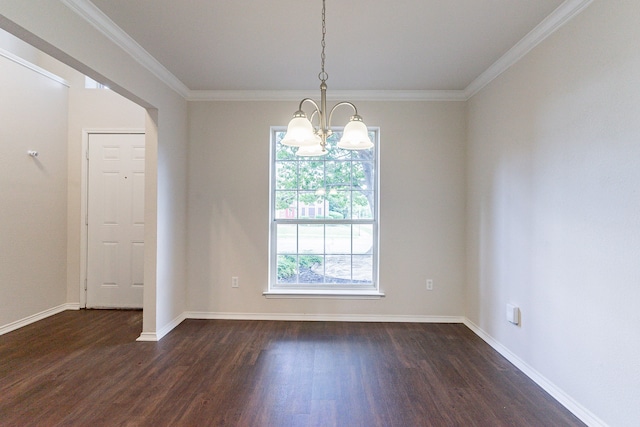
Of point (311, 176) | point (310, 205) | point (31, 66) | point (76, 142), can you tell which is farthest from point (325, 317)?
point (31, 66)

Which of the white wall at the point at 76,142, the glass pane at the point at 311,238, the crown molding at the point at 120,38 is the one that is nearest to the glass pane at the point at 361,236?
the glass pane at the point at 311,238

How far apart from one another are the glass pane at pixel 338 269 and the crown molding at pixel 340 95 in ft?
6.01

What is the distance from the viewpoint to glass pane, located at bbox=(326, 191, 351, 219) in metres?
3.66

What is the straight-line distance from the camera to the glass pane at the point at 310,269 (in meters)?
3.67

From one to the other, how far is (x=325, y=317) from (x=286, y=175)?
171 cm

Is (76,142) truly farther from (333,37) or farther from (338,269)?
(338,269)

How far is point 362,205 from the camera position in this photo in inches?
144

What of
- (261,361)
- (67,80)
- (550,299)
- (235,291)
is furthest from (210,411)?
(67,80)

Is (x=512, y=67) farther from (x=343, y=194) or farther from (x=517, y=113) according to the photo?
(x=343, y=194)

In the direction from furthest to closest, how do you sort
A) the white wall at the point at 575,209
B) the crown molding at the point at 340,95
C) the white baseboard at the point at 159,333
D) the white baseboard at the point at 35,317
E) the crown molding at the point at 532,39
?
the crown molding at the point at 340,95 → the white baseboard at the point at 35,317 → the white baseboard at the point at 159,333 → the crown molding at the point at 532,39 → the white wall at the point at 575,209

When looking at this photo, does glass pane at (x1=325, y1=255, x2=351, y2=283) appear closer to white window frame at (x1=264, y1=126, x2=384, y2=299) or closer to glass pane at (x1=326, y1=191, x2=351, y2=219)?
white window frame at (x1=264, y1=126, x2=384, y2=299)

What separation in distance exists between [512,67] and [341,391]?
295 cm

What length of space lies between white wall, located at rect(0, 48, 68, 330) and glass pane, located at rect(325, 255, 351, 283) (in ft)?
10.6

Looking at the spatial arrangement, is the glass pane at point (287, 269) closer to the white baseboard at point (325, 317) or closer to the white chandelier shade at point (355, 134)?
the white baseboard at point (325, 317)
